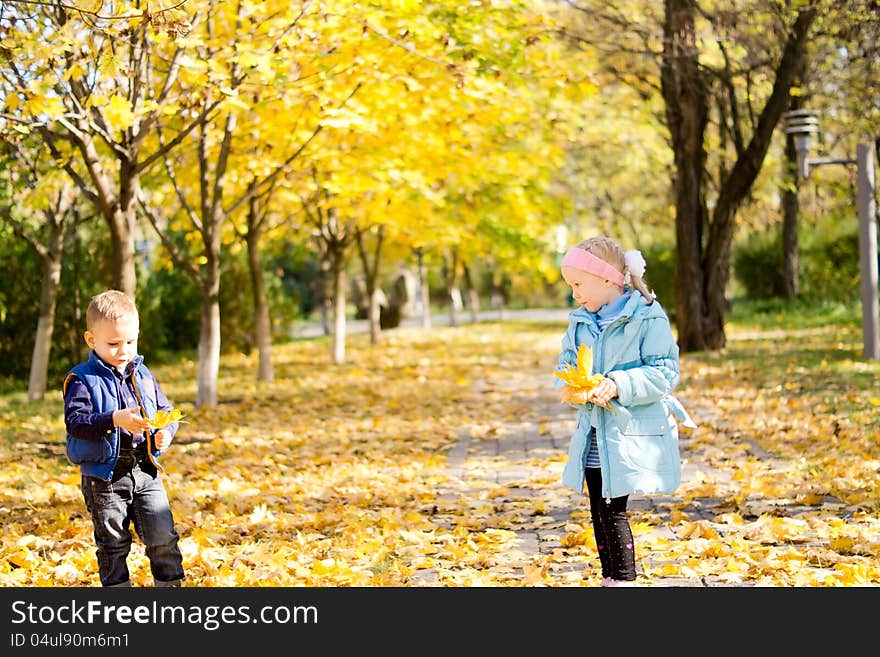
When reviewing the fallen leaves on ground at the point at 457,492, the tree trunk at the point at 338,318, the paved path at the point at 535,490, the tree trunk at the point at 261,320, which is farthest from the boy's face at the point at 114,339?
the tree trunk at the point at 338,318

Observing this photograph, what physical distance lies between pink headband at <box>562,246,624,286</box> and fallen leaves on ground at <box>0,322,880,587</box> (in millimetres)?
1399

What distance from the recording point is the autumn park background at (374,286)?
6.12m

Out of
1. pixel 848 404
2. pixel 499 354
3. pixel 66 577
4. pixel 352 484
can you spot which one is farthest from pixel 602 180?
pixel 66 577

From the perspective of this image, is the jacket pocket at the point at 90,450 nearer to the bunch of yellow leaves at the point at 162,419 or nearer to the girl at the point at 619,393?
the bunch of yellow leaves at the point at 162,419

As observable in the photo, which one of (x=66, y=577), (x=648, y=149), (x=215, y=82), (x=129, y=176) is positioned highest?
(x=648, y=149)

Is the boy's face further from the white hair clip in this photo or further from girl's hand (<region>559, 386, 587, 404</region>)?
the white hair clip

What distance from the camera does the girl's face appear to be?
186 inches

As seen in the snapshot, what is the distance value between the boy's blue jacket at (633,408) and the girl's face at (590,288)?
0.06 metres

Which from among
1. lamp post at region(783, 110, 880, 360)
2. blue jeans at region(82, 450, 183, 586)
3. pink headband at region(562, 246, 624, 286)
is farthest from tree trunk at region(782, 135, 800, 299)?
blue jeans at region(82, 450, 183, 586)

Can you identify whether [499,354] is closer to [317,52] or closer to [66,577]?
[317,52]

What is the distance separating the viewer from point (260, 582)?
5.20 m

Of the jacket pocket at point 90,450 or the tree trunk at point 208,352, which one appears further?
the tree trunk at point 208,352

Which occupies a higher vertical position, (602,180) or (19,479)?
(602,180)

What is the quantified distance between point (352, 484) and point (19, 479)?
246 cm
